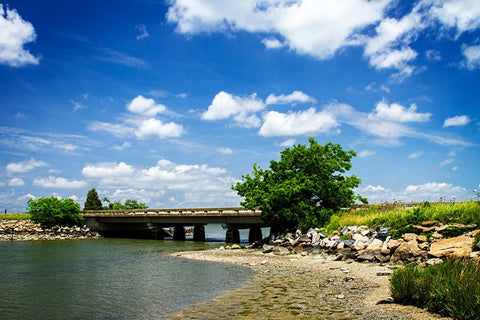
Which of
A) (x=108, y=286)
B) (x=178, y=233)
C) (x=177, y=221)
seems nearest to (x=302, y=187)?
(x=108, y=286)

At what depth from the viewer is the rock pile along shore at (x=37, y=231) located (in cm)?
5612

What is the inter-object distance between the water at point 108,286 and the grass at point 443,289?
770 cm

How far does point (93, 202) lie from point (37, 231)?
20.4 meters

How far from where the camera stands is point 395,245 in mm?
22250

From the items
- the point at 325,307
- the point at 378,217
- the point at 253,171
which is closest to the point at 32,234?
the point at 253,171

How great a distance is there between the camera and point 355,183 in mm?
38844

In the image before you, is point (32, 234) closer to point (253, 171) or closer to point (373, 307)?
point (253, 171)

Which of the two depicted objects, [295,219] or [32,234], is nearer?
[295,219]

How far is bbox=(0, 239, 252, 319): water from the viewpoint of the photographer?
1344 cm

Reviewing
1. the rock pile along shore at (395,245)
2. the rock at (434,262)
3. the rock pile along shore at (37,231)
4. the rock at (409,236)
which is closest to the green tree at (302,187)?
the rock pile along shore at (395,245)

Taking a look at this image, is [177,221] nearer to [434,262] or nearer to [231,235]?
[231,235]

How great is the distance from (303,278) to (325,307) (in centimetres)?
608

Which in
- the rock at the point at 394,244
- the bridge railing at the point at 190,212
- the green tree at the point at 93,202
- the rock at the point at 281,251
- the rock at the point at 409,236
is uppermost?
the green tree at the point at 93,202

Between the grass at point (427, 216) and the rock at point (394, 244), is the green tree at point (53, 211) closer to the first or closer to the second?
the grass at point (427, 216)
